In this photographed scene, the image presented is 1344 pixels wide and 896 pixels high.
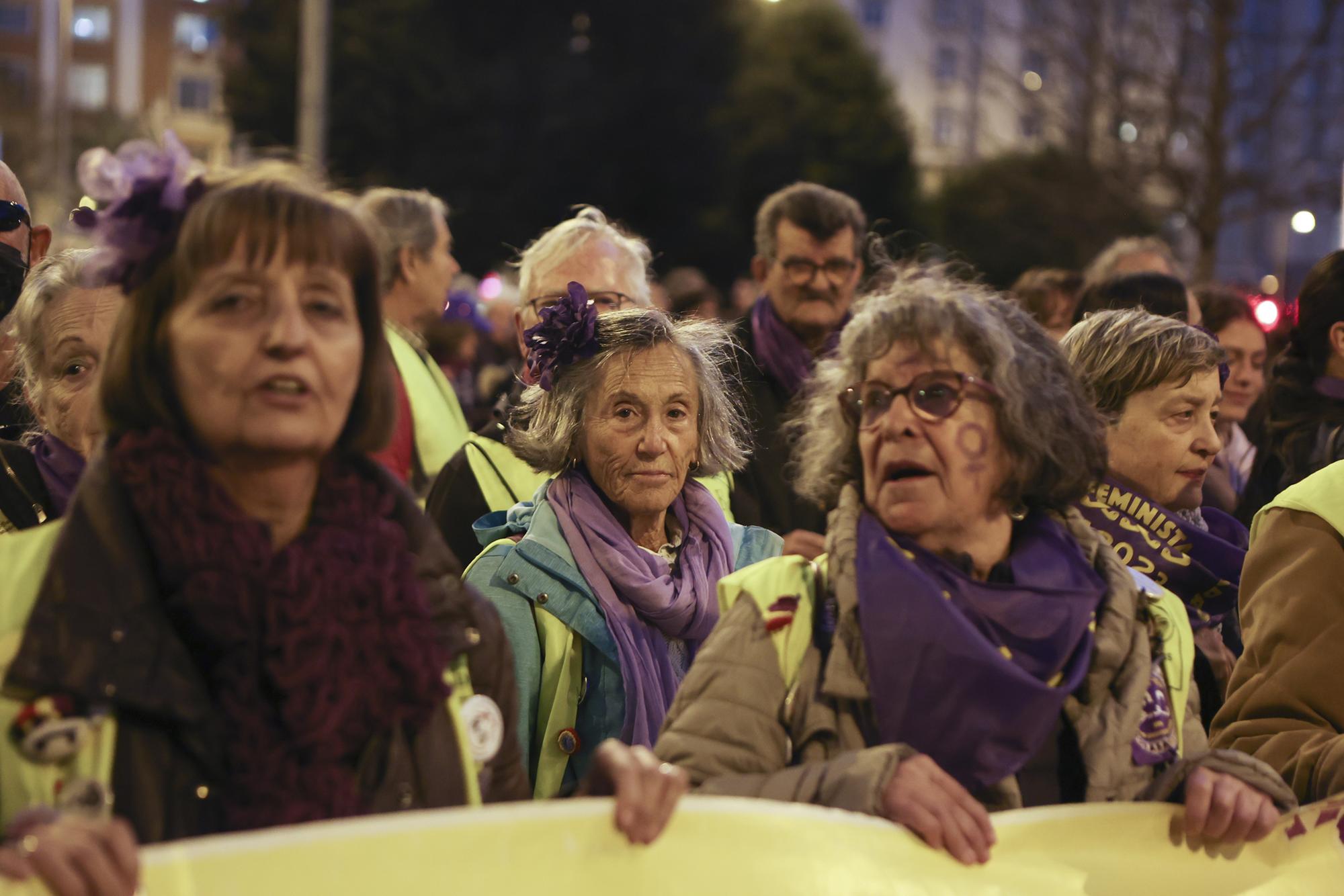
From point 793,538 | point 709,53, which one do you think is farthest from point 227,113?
point 793,538

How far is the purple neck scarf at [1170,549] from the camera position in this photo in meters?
4.22

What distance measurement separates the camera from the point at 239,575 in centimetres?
240

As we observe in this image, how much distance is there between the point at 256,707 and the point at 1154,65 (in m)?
20.1

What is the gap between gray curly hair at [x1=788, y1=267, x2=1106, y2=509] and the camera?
10.5 feet

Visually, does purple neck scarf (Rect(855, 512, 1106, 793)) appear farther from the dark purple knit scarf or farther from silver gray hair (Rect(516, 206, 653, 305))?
silver gray hair (Rect(516, 206, 653, 305))

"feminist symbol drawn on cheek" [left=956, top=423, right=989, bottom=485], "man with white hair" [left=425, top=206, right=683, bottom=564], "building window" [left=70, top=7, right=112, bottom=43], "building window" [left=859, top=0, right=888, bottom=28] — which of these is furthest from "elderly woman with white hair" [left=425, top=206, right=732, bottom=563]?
"building window" [left=70, top=7, right=112, bottom=43]

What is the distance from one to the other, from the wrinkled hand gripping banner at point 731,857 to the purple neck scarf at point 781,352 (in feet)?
10.7

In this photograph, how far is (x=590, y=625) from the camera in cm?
399

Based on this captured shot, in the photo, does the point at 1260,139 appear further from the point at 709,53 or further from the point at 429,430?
the point at 429,430

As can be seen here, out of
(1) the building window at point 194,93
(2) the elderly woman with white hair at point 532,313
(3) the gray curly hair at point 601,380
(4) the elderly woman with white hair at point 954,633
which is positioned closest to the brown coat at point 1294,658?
(4) the elderly woman with white hair at point 954,633

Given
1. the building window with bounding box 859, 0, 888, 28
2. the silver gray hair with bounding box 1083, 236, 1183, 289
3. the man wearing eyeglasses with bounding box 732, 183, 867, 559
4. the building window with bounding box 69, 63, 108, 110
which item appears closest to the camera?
the man wearing eyeglasses with bounding box 732, 183, 867, 559

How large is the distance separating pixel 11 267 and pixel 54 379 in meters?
0.37

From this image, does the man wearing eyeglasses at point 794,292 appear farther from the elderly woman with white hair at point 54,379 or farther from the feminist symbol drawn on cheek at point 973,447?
the feminist symbol drawn on cheek at point 973,447

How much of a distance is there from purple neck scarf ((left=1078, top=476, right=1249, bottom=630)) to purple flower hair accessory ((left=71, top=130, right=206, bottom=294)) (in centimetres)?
253
